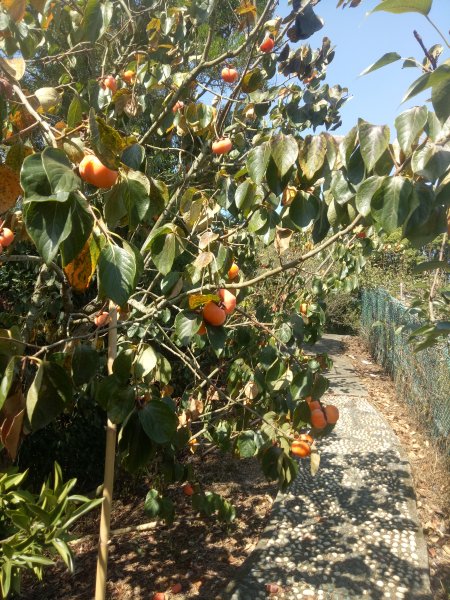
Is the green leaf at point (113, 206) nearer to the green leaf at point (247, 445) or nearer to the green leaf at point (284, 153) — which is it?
the green leaf at point (284, 153)

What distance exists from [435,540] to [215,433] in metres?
2.11

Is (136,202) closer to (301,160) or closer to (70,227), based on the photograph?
(70,227)

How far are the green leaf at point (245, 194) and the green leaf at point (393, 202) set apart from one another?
2.26ft

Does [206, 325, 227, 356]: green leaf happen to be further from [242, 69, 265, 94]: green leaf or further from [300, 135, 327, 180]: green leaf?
[242, 69, 265, 94]: green leaf

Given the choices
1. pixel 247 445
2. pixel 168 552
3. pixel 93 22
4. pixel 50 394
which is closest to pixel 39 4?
pixel 93 22

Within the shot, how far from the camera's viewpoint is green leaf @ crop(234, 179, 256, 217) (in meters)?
1.57

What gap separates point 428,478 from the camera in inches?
169

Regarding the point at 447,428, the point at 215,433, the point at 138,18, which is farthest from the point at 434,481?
the point at 138,18

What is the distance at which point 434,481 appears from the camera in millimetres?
4188

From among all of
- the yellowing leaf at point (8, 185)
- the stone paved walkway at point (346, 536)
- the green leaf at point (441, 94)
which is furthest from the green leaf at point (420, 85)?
the stone paved walkway at point (346, 536)

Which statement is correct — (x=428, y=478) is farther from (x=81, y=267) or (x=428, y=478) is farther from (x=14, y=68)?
(x=14, y=68)

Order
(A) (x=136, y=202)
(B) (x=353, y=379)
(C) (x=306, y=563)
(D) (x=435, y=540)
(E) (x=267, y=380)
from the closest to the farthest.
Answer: (A) (x=136, y=202) → (E) (x=267, y=380) → (C) (x=306, y=563) → (D) (x=435, y=540) → (B) (x=353, y=379)

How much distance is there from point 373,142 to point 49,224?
0.69 m

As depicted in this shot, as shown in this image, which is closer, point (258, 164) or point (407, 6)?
point (407, 6)
